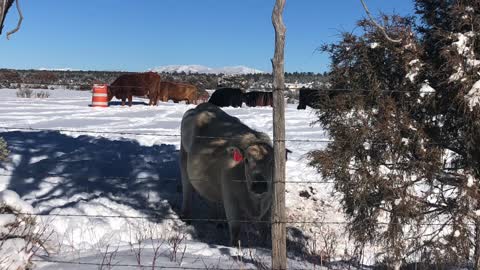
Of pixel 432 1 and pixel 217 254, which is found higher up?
pixel 432 1

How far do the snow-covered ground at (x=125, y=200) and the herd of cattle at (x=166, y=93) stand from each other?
355 inches

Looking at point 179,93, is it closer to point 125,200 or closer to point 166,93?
point 166,93

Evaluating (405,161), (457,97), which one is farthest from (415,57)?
(405,161)

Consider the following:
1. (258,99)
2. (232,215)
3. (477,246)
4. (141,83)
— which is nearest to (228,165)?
Answer: (232,215)

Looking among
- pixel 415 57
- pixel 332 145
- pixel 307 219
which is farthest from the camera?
pixel 307 219

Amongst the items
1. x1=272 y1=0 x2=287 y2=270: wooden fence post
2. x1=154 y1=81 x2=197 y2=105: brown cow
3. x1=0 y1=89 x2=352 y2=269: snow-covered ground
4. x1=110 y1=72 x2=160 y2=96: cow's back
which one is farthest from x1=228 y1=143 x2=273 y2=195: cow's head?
x1=154 y1=81 x2=197 y2=105: brown cow

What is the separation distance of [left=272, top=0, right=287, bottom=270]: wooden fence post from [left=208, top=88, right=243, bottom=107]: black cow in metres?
21.3

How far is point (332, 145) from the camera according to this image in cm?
504

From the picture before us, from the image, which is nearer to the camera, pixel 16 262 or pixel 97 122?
pixel 16 262

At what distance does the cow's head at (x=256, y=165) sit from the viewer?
6391mm

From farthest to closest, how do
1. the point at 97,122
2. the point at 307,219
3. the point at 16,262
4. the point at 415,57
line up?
the point at 97,122 < the point at 307,219 < the point at 415,57 < the point at 16,262

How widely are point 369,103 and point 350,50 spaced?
542 mm

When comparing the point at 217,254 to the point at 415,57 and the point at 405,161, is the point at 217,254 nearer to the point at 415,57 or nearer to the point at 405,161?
the point at 405,161

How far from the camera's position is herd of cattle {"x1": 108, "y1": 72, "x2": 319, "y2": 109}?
2328 centimetres
